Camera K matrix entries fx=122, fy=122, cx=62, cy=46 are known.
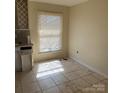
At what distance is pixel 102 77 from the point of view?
11.0 ft

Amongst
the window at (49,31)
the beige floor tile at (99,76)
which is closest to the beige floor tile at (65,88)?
the beige floor tile at (99,76)

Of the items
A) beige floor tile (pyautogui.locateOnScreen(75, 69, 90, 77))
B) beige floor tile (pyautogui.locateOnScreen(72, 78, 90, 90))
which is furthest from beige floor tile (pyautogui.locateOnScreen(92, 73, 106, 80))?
beige floor tile (pyautogui.locateOnScreen(72, 78, 90, 90))

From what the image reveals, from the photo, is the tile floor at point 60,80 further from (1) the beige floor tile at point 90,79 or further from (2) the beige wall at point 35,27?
(2) the beige wall at point 35,27

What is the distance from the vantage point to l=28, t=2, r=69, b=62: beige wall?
4426mm

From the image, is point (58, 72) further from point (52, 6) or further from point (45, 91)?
point (52, 6)

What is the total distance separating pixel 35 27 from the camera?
4.54m

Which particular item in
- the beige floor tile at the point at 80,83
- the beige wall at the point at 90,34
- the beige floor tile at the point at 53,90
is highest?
the beige wall at the point at 90,34

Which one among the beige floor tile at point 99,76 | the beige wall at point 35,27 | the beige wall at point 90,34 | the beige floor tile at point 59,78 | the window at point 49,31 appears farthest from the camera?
the window at point 49,31

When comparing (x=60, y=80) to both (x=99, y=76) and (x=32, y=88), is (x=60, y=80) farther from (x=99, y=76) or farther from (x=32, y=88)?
(x=99, y=76)

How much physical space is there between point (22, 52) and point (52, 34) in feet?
5.32

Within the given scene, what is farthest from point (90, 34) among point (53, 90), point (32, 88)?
point (32, 88)

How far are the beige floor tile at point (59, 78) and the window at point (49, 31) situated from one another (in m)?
1.66

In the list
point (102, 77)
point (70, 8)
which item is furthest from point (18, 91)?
point (70, 8)

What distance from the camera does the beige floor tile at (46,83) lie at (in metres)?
2.80
